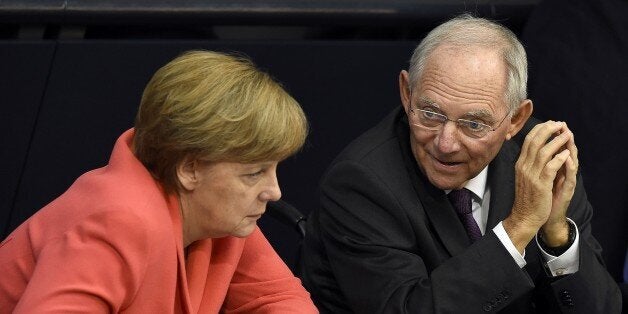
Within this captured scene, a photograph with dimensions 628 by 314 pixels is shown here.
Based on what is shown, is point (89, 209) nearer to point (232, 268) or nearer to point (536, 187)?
point (232, 268)

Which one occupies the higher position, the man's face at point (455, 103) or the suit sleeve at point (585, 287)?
the man's face at point (455, 103)

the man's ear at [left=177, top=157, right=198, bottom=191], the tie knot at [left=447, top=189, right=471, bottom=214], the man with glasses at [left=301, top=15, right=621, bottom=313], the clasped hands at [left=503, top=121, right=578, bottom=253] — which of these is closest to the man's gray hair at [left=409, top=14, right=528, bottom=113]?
the man with glasses at [left=301, top=15, right=621, bottom=313]

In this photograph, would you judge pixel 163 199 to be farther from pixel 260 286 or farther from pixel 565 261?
pixel 565 261

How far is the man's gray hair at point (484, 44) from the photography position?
268 centimetres

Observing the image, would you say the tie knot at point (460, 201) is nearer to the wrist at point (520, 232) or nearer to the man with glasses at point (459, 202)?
the man with glasses at point (459, 202)

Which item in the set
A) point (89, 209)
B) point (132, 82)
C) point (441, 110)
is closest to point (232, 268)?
point (89, 209)

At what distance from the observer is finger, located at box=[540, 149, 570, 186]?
8.68ft

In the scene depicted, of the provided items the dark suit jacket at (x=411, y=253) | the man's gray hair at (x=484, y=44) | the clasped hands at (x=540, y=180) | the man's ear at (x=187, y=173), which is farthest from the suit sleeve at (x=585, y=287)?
the man's ear at (x=187, y=173)

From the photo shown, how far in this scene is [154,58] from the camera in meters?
3.58

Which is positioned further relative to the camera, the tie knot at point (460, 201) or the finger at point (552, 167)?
the tie knot at point (460, 201)

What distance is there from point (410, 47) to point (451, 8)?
0.17 metres

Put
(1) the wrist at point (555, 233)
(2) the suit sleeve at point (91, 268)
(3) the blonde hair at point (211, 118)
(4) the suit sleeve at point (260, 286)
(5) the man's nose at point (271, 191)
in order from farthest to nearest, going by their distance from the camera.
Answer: (1) the wrist at point (555, 233), (4) the suit sleeve at point (260, 286), (5) the man's nose at point (271, 191), (3) the blonde hair at point (211, 118), (2) the suit sleeve at point (91, 268)

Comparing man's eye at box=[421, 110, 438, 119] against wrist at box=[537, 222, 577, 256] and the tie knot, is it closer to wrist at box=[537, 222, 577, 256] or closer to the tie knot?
the tie knot

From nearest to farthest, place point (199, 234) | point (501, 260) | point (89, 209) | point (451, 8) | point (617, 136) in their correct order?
point (89, 209)
point (199, 234)
point (501, 260)
point (617, 136)
point (451, 8)
